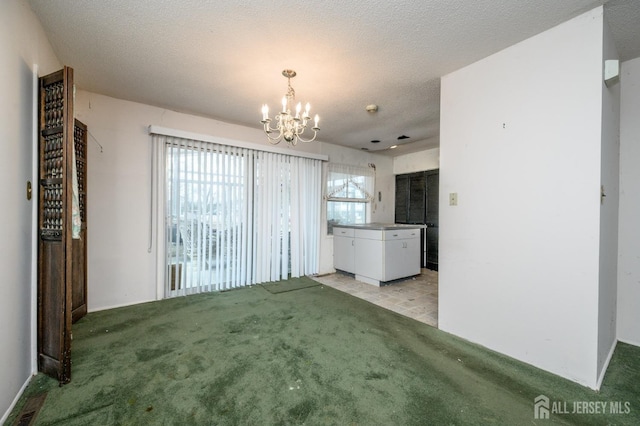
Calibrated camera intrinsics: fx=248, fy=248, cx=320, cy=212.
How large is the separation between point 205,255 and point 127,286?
907 mm

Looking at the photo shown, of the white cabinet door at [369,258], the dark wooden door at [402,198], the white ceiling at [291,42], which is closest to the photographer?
the white ceiling at [291,42]

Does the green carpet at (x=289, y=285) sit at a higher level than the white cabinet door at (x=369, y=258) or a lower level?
lower

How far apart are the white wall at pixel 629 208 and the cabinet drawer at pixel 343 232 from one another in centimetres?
302

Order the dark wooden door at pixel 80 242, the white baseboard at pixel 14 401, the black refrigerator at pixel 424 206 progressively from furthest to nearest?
the black refrigerator at pixel 424 206 < the dark wooden door at pixel 80 242 < the white baseboard at pixel 14 401

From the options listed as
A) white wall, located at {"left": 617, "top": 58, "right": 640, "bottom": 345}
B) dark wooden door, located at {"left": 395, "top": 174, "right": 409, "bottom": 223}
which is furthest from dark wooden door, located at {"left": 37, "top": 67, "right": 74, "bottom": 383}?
dark wooden door, located at {"left": 395, "top": 174, "right": 409, "bottom": 223}

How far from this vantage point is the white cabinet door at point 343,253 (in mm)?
4340

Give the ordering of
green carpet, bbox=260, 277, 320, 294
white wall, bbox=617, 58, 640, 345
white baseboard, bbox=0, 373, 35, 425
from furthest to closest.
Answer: green carpet, bbox=260, 277, 320, 294 → white wall, bbox=617, 58, 640, 345 → white baseboard, bbox=0, 373, 35, 425

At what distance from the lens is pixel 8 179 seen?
4.62 feet

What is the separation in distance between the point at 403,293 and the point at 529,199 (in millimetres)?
2102

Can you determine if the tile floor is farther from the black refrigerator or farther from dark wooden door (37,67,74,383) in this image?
dark wooden door (37,67,74,383)

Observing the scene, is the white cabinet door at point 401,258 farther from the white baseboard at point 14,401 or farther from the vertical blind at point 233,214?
the white baseboard at point 14,401

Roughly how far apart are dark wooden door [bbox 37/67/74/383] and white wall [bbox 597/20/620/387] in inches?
137

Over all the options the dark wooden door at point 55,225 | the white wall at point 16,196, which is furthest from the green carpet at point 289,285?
the white wall at point 16,196

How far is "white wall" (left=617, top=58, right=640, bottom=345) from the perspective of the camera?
2.09m
